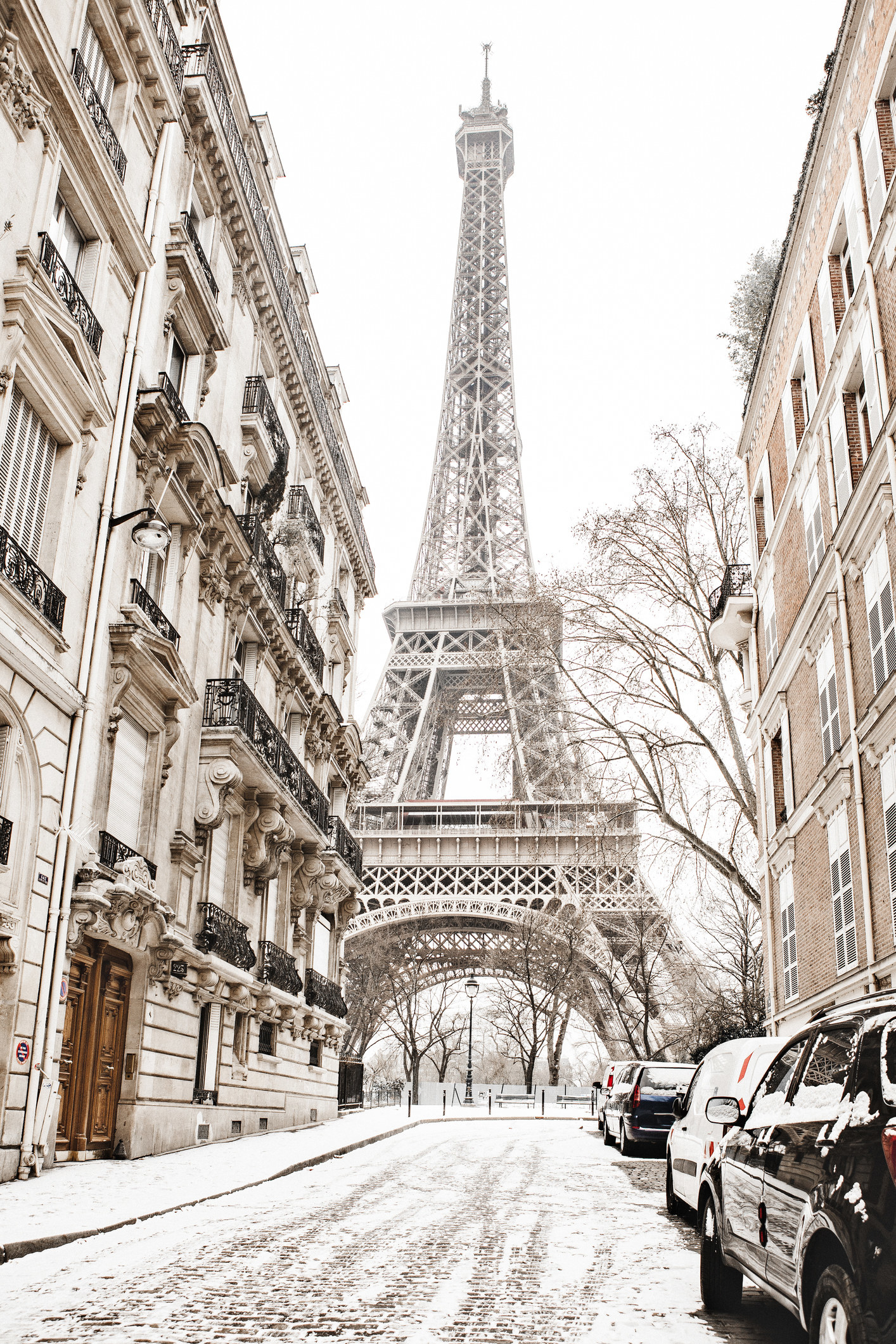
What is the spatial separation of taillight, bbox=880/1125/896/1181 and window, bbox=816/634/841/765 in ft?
47.6

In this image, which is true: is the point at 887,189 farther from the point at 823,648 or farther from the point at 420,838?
the point at 420,838

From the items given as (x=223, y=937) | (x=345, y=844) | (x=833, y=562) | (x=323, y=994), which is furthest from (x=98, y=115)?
(x=323, y=994)

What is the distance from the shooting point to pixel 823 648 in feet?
63.4

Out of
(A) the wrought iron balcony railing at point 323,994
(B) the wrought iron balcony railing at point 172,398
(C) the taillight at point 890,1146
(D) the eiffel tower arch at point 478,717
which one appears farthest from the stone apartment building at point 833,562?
(C) the taillight at point 890,1146

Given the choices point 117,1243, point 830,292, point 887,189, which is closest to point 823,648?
point 830,292

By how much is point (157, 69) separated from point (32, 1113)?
46.2 feet

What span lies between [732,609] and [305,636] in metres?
9.46

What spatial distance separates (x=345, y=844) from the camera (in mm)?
31875

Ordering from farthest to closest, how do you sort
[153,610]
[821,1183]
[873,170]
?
[153,610], [873,170], [821,1183]

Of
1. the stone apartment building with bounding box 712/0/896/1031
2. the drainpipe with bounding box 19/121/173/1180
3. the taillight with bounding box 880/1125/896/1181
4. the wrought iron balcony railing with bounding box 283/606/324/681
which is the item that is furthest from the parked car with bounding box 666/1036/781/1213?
the wrought iron balcony railing with bounding box 283/606/324/681

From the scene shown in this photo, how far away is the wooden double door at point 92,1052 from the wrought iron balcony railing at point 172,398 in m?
7.61

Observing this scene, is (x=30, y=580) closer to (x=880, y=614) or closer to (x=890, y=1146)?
(x=880, y=614)

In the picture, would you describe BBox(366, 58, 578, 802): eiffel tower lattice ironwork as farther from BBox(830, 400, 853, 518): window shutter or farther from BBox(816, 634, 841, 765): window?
BBox(830, 400, 853, 518): window shutter

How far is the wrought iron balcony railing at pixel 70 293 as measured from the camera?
44.9 ft
